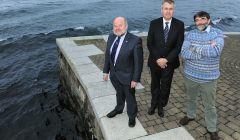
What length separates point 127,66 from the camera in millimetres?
4660

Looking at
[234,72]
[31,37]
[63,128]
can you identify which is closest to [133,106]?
[63,128]

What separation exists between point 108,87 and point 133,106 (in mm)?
2088

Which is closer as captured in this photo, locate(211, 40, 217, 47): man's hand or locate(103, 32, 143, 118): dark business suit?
locate(211, 40, 217, 47): man's hand

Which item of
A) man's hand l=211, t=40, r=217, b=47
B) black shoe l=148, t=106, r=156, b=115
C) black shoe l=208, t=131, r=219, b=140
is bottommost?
black shoe l=208, t=131, r=219, b=140

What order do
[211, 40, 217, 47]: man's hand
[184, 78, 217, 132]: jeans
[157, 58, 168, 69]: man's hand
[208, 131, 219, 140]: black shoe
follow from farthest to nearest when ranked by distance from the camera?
[157, 58, 168, 69]: man's hand, [208, 131, 219, 140]: black shoe, [184, 78, 217, 132]: jeans, [211, 40, 217, 47]: man's hand

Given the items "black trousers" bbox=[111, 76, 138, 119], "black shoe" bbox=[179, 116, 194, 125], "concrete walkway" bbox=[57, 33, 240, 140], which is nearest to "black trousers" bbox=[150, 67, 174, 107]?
"concrete walkway" bbox=[57, 33, 240, 140]

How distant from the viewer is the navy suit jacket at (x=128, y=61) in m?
4.49

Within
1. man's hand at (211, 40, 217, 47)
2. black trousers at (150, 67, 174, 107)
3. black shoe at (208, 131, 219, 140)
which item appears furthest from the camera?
black trousers at (150, 67, 174, 107)

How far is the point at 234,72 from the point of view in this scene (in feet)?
26.7

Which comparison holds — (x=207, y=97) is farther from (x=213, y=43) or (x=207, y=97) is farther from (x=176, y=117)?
(x=176, y=117)

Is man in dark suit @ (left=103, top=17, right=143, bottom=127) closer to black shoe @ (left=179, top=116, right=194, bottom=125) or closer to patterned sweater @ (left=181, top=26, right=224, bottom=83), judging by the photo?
patterned sweater @ (left=181, top=26, right=224, bottom=83)

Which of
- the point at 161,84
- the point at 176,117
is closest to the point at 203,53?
the point at 161,84

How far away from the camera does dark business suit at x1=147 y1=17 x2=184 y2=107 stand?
481 centimetres

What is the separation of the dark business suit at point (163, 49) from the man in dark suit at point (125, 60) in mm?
561
